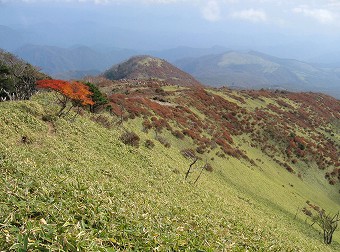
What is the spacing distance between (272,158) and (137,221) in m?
54.3

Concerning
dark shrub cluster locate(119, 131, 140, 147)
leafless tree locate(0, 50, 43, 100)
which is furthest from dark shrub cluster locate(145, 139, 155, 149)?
leafless tree locate(0, 50, 43, 100)

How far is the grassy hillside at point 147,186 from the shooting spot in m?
8.09

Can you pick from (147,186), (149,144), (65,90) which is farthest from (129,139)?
(147,186)

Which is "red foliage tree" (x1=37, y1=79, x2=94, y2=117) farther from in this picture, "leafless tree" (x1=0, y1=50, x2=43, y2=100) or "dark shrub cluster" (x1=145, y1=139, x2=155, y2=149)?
"leafless tree" (x1=0, y1=50, x2=43, y2=100)

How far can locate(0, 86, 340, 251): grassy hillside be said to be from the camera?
8086mm

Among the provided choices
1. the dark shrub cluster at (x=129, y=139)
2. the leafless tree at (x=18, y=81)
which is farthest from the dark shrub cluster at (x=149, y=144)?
the leafless tree at (x=18, y=81)

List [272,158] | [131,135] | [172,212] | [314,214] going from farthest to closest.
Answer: [272,158]
[314,214]
[131,135]
[172,212]

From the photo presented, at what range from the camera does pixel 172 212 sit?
1398 centimetres

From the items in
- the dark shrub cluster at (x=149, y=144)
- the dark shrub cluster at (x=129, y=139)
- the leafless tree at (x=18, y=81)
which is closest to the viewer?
the dark shrub cluster at (x=129, y=139)

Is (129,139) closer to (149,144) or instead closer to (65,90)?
(149,144)

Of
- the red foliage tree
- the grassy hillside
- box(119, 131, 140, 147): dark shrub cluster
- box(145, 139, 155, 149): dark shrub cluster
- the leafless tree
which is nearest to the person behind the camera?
the grassy hillside

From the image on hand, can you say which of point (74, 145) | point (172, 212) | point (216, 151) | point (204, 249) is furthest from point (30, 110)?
point (216, 151)

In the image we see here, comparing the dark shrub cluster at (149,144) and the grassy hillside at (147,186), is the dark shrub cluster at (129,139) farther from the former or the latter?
the dark shrub cluster at (149,144)

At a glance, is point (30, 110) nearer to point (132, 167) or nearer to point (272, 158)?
point (132, 167)
